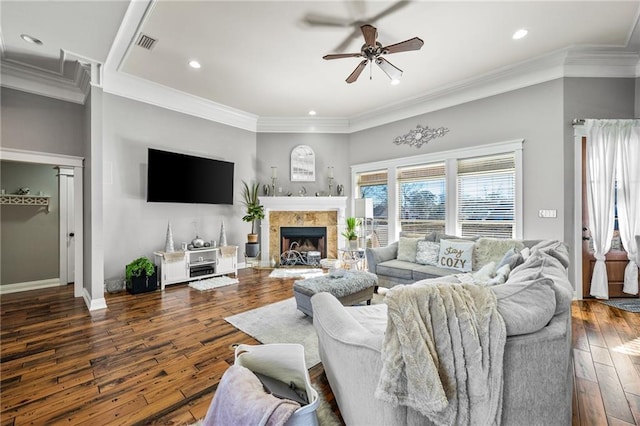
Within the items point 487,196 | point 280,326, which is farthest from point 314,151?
point 280,326

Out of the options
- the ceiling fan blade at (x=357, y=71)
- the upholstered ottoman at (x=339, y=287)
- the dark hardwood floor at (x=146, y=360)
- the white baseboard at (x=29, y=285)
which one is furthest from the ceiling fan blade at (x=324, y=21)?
the white baseboard at (x=29, y=285)

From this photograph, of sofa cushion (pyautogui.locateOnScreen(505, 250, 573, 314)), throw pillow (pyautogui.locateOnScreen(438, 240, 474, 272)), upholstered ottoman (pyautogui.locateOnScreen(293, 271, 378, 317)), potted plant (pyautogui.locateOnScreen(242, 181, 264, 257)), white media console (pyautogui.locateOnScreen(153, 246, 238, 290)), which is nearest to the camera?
sofa cushion (pyautogui.locateOnScreen(505, 250, 573, 314))

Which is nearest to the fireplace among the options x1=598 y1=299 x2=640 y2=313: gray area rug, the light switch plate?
the light switch plate

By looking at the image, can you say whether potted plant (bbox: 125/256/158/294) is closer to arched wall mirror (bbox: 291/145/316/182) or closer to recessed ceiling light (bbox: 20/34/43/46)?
recessed ceiling light (bbox: 20/34/43/46)

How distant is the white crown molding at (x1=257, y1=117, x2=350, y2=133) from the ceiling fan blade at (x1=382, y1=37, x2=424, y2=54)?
312cm

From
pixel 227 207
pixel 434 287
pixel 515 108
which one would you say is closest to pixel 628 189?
pixel 515 108

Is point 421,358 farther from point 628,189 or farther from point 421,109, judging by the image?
point 421,109

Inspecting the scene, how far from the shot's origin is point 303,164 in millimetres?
6078

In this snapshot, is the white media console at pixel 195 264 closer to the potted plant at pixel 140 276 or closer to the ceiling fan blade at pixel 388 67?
the potted plant at pixel 140 276

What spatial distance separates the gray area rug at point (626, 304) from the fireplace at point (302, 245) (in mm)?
4421

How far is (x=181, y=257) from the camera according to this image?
178 inches

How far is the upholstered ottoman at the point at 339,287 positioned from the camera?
9.78 ft

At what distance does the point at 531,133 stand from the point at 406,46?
247 cm

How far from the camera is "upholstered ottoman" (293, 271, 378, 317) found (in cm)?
298
